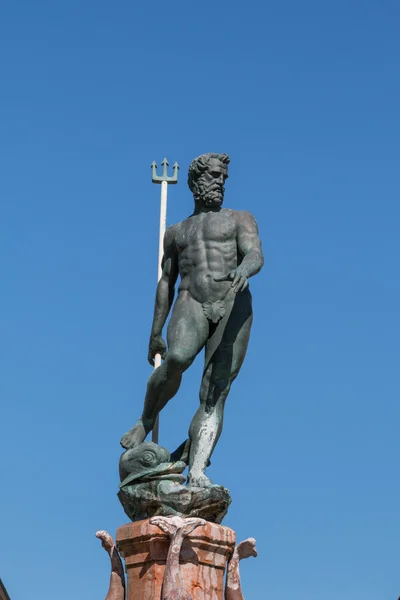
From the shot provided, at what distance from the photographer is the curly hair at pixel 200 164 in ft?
41.6

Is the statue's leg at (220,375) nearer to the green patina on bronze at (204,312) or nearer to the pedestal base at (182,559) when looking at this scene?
the green patina on bronze at (204,312)

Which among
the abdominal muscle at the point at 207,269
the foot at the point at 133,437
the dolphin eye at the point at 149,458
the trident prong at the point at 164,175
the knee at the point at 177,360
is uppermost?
the trident prong at the point at 164,175

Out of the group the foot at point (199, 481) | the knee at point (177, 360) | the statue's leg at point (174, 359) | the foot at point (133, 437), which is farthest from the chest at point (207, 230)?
the foot at point (199, 481)

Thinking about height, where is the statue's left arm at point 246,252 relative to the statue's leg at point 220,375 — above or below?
above

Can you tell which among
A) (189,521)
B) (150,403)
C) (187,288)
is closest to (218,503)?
(189,521)

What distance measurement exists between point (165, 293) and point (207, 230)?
889 millimetres

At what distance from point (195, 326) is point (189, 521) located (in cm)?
211

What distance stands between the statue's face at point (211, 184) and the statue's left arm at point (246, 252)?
299mm

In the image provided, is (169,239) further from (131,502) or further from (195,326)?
(131,502)

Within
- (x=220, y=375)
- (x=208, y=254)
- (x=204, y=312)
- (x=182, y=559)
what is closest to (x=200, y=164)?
(x=208, y=254)

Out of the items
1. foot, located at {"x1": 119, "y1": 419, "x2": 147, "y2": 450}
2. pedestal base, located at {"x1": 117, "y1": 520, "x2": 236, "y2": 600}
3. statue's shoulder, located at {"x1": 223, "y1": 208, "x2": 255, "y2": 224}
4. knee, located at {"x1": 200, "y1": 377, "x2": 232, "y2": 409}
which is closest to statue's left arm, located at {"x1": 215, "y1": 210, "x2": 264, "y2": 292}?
statue's shoulder, located at {"x1": 223, "y1": 208, "x2": 255, "y2": 224}

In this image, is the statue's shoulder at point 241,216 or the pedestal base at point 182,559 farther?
the statue's shoulder at point 241,216

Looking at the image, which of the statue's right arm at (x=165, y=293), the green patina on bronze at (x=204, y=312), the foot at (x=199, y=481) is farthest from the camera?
the statue's right arm at (x=165, y=293)

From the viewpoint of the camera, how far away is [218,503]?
37.3 feet
